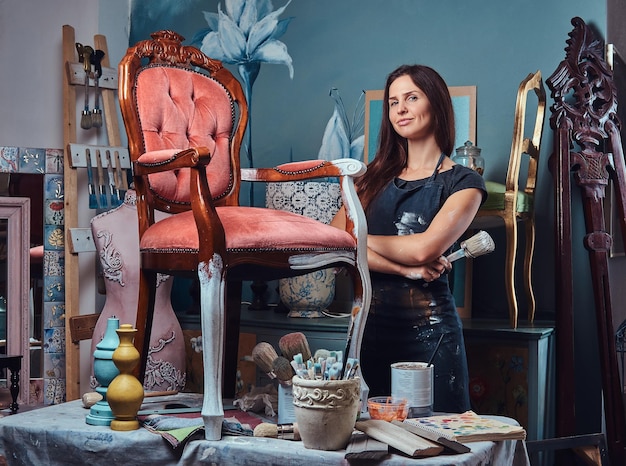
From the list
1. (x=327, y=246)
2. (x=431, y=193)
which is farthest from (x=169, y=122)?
(x=431, y=193)

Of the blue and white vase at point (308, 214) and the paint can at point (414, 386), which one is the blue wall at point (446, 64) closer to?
the blue and white vase at point (308, 214)

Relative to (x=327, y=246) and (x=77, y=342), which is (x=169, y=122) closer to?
(x=327, y=246)

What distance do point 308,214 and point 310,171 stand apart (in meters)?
1.02

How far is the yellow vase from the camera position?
222 centimetres

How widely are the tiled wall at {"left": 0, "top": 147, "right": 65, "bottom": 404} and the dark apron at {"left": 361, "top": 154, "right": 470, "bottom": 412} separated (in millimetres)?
1755

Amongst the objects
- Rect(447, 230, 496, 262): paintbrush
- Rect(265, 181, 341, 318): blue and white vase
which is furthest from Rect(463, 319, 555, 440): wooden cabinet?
Rect(265, 181, 341, 318): blue and white vase

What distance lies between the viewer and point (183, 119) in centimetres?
274

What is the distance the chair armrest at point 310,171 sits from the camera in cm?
246

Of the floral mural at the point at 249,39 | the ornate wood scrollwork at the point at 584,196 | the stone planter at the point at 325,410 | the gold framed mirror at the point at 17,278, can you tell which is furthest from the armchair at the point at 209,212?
the gold framed mirror at the point at 17,278

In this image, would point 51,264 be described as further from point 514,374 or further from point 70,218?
point 514,374

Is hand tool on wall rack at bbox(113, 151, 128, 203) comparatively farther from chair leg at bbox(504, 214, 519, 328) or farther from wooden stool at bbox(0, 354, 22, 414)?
chair leg at bbox(504, 214, 519, 328)

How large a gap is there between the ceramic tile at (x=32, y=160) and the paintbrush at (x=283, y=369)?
212 centimetres

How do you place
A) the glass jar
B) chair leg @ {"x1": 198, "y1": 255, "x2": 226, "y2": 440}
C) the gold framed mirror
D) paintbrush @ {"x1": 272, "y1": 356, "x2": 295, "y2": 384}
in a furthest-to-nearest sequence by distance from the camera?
the gold framed mirror, the glass jar, paintbrush @ {"x1": 272, "y1": 356, "x2": 295, "y2": 384}, chair leg @ {"x1": 198, "y1": 255, "x2": 226, "y2": 440}

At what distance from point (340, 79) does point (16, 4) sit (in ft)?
5.18
